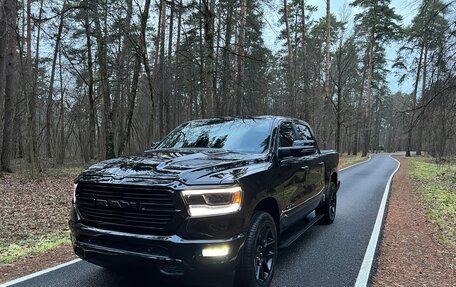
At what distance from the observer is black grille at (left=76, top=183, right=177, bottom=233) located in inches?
138

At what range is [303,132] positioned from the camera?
266 inches

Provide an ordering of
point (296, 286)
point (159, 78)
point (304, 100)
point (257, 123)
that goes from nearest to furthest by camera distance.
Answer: point (296, 286), point (257, 123), point (159, 78), point (304, 100)

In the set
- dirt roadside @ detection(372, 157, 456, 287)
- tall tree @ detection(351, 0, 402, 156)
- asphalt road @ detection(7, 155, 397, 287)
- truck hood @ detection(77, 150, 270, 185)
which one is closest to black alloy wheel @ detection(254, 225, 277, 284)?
asphalt road @ detection(7, 155, 397, 287)

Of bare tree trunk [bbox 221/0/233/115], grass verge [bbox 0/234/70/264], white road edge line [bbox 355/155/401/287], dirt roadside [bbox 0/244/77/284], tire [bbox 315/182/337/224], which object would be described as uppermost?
bare tree trunk [bbox 221/0/233/115]

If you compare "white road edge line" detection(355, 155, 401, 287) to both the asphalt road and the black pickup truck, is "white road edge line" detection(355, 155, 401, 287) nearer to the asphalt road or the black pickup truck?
the asphalt road

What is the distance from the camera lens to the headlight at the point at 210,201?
137 inches

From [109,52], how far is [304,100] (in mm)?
14475

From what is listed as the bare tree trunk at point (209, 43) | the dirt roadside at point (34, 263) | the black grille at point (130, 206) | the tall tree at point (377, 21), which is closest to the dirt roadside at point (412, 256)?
the black grille at point (130, 206)

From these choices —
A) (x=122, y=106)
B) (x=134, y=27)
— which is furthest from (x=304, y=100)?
(x=122, y=106)

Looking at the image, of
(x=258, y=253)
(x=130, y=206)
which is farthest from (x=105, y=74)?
(x=258, y=253)

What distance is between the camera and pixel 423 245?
6516 millimetres

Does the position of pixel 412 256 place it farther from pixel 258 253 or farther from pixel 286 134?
pixel 258 253

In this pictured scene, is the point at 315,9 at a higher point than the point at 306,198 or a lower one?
higher

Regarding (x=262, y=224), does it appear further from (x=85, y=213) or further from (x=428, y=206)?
(x=428, y=206)
